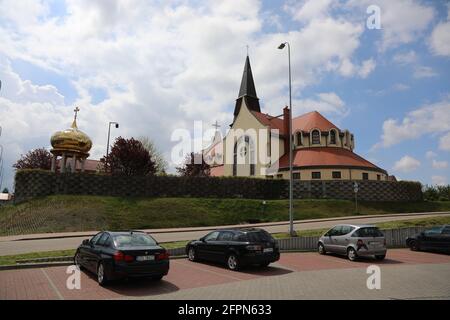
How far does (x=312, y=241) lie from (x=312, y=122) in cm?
3577

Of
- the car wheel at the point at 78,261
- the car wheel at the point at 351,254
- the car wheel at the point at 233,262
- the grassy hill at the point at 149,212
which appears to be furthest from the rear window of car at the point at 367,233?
the grassy hill at the point at 149,212

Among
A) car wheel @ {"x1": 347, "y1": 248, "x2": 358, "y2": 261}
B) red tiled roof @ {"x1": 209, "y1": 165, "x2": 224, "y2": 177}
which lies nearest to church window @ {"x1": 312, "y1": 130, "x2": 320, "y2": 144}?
red tiled roof @ {"x1": 209, "y1": 165, "x2": 224, "y2": 177}

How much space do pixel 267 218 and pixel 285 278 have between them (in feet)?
75.1

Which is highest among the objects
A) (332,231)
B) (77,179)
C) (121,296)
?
(77,179)

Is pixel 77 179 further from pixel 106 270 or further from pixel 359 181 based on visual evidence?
pixel 359 181

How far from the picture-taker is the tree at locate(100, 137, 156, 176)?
3831cm

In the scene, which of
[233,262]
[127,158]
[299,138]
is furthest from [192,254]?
[299,138]

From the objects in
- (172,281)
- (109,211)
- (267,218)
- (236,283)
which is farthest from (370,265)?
(109,211)

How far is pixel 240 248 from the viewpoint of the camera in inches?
451

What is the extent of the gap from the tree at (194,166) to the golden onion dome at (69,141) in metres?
17.7

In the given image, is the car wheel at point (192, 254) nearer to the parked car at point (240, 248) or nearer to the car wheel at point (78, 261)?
the parked car at point (240, 248)

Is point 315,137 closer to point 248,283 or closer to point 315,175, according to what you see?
point 315,175

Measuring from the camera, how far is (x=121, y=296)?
792 centimetres

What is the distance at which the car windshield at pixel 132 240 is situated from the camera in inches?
357
